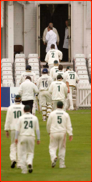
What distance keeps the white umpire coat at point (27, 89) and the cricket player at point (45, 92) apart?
2.96 metres

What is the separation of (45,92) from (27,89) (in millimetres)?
3440

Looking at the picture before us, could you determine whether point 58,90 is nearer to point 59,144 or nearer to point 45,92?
point 45,92

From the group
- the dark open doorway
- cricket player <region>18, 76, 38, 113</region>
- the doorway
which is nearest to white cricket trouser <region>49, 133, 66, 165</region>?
cricket player <region>18, 76, 38, 113</region>

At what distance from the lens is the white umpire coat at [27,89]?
2038 cm

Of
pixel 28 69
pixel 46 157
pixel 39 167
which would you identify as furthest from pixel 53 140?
pixel 28 69

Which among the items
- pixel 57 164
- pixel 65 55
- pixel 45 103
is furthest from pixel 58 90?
pixel 65 55

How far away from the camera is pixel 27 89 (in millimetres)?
20453

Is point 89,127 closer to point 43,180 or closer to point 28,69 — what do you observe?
point 28,69

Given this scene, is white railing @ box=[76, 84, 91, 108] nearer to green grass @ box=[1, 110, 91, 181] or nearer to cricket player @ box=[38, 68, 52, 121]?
cricket player @ box=[38, 68, 52, 121]

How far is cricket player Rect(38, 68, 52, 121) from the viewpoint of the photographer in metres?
23.5

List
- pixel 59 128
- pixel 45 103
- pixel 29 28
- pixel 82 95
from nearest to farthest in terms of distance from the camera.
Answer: pixel 59 128 < pixel 45 103 < pixel 82 95 < pixel 29 28

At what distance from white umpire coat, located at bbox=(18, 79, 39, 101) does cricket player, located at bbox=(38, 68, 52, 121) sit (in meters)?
2.96

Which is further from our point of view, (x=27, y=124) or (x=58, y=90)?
(x=58, y=90)

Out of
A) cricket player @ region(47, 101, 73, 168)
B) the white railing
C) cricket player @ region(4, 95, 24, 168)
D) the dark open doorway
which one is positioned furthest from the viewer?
the dark open doorway
